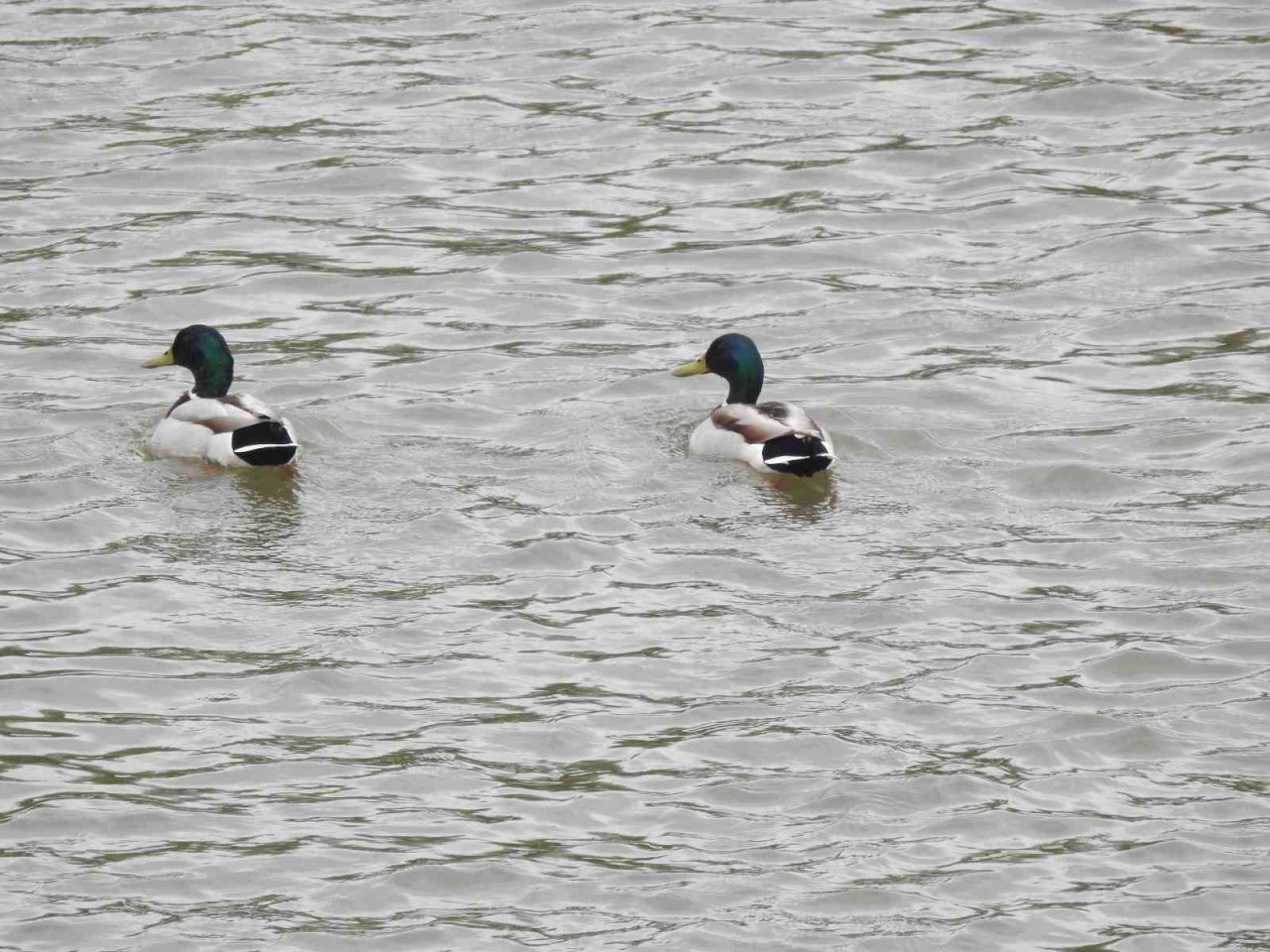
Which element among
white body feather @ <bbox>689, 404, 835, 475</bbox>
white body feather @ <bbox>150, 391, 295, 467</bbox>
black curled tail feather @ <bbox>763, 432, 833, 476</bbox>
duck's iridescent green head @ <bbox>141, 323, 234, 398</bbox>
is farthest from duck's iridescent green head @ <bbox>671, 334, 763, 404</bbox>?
duck's iridescent green head @ <bbox>141, 323, 234, 398</bbox>

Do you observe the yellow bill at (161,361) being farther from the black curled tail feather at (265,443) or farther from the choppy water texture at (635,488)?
the black curled tail feather at (265,443)

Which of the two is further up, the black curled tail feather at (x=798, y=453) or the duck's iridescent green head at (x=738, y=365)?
the duck's iridescent green head at (x=738, y=365)

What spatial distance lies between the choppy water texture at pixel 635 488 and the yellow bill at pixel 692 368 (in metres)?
0.25

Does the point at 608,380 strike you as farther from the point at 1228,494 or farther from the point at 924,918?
the point at 924,918

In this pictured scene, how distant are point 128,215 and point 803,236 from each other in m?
4.83

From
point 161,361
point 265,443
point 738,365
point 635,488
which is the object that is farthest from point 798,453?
point 161,361

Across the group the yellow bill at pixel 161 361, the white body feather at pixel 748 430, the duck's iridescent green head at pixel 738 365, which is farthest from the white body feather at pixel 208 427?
the duck's iridescent green head at pixel 738 365

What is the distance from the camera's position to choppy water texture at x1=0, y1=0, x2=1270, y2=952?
9.17 m

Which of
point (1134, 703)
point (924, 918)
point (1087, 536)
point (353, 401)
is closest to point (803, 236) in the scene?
point (353, 401)

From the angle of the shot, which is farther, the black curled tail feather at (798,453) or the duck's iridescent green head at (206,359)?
the duck's iridescent green head at (206,359)

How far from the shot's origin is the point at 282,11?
72.4 ft

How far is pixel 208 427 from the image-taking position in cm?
1375

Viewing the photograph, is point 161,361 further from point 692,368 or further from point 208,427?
point 692,368

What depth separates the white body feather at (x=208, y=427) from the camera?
13.6 metres
